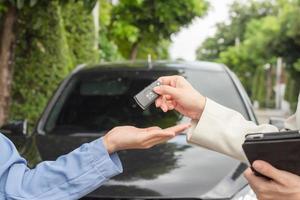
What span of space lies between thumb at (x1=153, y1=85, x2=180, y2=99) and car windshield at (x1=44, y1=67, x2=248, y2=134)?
2161 mm

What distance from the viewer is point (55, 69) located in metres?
7.32

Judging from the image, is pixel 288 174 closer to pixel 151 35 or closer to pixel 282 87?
pixel 151 35

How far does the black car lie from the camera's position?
3121 mm

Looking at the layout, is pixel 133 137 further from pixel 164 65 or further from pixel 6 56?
pixel 6 56

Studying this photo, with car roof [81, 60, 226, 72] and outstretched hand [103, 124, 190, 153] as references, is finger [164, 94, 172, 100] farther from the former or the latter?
car roof [81, 60, 226, 72]

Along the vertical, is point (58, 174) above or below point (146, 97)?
below

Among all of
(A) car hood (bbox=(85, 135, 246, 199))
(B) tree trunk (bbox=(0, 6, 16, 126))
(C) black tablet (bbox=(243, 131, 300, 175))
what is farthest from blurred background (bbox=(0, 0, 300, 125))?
(C) black tablet (bbox=(243, 131, 300, 175))

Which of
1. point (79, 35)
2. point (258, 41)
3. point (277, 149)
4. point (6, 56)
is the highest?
point (277, 149)

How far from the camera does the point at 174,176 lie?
10.6 feet

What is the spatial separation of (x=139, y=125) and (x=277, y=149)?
8.83 ft

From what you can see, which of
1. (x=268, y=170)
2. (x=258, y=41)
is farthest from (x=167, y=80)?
(x=258, y=41)

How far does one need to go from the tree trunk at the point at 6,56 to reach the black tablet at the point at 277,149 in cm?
406

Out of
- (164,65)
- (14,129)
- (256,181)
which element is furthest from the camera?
(164,65)

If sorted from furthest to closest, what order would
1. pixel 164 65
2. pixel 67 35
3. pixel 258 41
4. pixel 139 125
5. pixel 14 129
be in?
pixel 258 41, pixel 67 35, pixel 164 65, pixel 139 125, pixel 14 129
